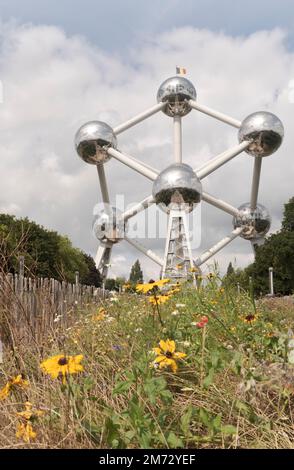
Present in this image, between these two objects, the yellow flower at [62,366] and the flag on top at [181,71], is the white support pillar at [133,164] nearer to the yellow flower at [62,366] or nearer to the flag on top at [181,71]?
the flag on top at [181,71]

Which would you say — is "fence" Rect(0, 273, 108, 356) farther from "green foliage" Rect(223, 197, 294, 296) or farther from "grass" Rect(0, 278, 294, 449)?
"green foliage" Rect(223, 197, 294, 296)

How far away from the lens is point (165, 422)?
2.76m

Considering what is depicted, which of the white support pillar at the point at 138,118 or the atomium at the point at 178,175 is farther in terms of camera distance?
the white support pillar at the point at 138,118

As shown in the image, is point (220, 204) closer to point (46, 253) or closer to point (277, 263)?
point (277, 263)

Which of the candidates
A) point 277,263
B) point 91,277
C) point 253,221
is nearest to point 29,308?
point 253,221

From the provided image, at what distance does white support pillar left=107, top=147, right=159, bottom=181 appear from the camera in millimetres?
32281

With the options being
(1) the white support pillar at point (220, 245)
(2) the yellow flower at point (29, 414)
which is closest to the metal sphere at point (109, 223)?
(1) the white support pillar at point (220, 245)

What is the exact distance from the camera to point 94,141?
3177 centimetres

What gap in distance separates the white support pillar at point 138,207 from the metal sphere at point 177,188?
2.75 metres

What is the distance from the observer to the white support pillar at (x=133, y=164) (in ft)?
106

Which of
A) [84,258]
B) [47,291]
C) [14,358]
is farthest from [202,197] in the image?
[14,358]

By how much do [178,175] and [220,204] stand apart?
5.81 m
